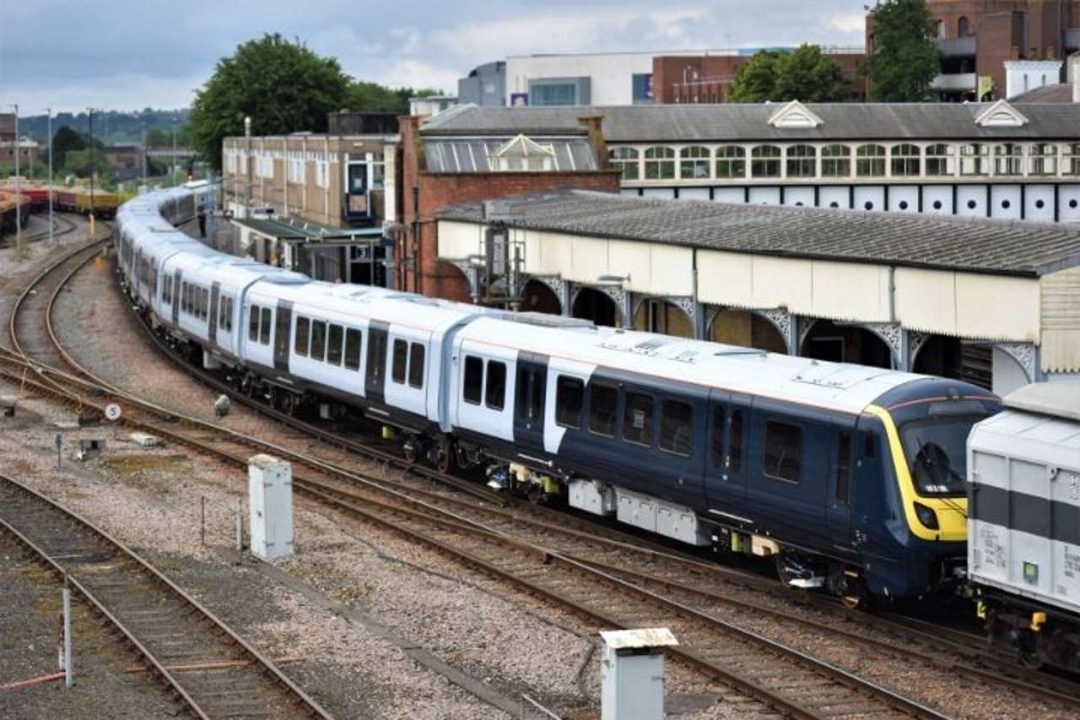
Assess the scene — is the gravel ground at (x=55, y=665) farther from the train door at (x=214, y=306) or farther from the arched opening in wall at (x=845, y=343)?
the train door at (x=214, y=306)

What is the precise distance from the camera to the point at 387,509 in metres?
25.8

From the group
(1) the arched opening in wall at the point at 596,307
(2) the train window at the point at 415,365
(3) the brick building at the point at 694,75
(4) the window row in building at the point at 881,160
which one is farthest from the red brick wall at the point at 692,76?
(2) the train window at the point at 415,365

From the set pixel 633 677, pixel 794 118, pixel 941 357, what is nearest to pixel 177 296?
pixel 941 357

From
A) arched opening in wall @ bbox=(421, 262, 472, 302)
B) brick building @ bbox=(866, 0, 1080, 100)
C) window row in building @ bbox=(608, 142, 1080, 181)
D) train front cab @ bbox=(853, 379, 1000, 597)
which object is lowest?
train front cab @ bbox=(853, 379, 1000, 597)

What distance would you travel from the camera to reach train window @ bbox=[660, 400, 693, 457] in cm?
2119

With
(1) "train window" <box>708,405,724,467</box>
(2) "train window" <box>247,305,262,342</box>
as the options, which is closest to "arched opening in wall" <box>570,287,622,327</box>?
(2) "train window" <box>247,305,262,342</box>

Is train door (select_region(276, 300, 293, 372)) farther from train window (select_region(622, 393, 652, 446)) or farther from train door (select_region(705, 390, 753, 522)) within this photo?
train door (select_region(705, 390, 753, 522))

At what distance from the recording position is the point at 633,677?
14.2 meters

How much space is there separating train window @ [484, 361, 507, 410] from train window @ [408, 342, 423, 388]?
2.46m

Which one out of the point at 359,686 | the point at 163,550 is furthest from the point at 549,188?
the point at 359,686

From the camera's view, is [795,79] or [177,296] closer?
[177,296]

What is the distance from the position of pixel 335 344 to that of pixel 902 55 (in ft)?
265

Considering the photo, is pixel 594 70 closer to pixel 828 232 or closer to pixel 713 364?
pixel 828 232

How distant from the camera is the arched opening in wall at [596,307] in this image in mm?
41094
